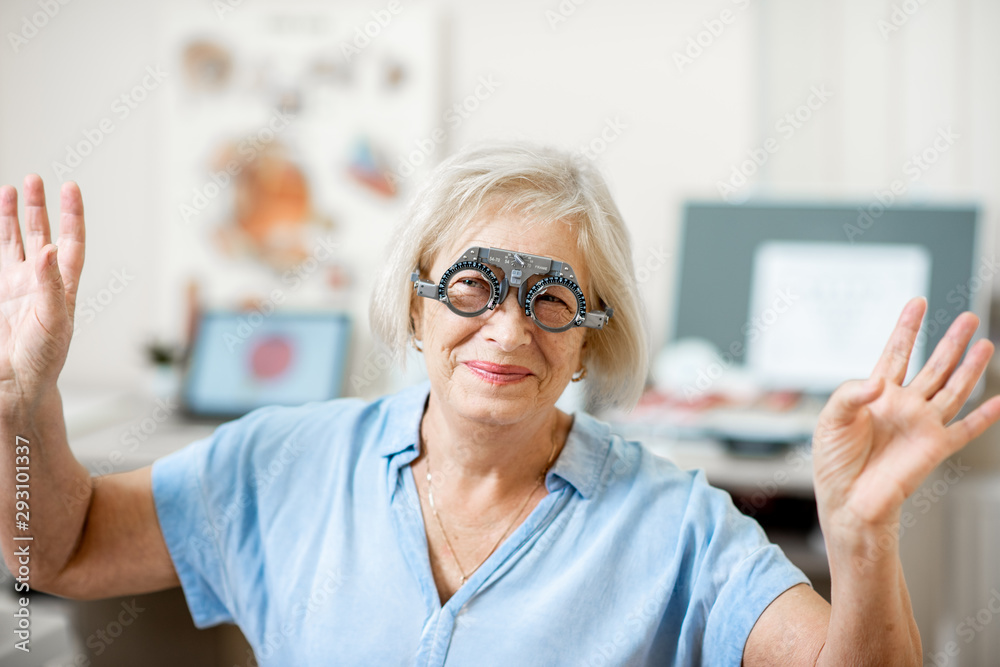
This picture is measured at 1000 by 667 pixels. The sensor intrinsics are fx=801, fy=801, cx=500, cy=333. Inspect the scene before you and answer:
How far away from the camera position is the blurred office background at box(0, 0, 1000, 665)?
7.79ft

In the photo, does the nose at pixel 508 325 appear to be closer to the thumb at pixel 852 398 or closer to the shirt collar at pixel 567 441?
the shirt collar at pixel 567 441

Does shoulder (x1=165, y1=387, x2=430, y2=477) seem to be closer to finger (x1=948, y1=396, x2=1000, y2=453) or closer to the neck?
the neck

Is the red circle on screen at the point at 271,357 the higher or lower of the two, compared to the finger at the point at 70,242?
lower

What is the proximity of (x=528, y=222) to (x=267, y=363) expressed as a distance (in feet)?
5.52

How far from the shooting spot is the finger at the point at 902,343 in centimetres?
92

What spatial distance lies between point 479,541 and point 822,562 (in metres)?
1.17

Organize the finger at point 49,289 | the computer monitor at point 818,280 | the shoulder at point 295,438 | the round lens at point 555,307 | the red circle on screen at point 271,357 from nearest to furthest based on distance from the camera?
the finger at point 49,289 → the round lens at point 555,307 → the shoulder at point 295,438 → the computer monitor at point 818,280 → the red circle on screen at point 271,357

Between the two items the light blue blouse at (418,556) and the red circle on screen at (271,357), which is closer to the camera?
the light blue blouse at (418,556)

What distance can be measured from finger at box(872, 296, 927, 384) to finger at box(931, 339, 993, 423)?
0.05 metres

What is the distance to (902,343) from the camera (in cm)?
92

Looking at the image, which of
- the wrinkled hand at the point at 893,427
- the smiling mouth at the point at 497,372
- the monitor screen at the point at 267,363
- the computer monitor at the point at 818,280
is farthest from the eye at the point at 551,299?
the monitor screen at the point at 267,363

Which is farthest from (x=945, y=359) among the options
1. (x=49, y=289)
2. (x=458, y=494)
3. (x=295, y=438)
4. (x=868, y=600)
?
(x=49, y=289)

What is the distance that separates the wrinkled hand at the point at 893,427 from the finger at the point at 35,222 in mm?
1051

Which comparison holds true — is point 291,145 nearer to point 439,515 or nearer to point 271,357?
point 271,357
